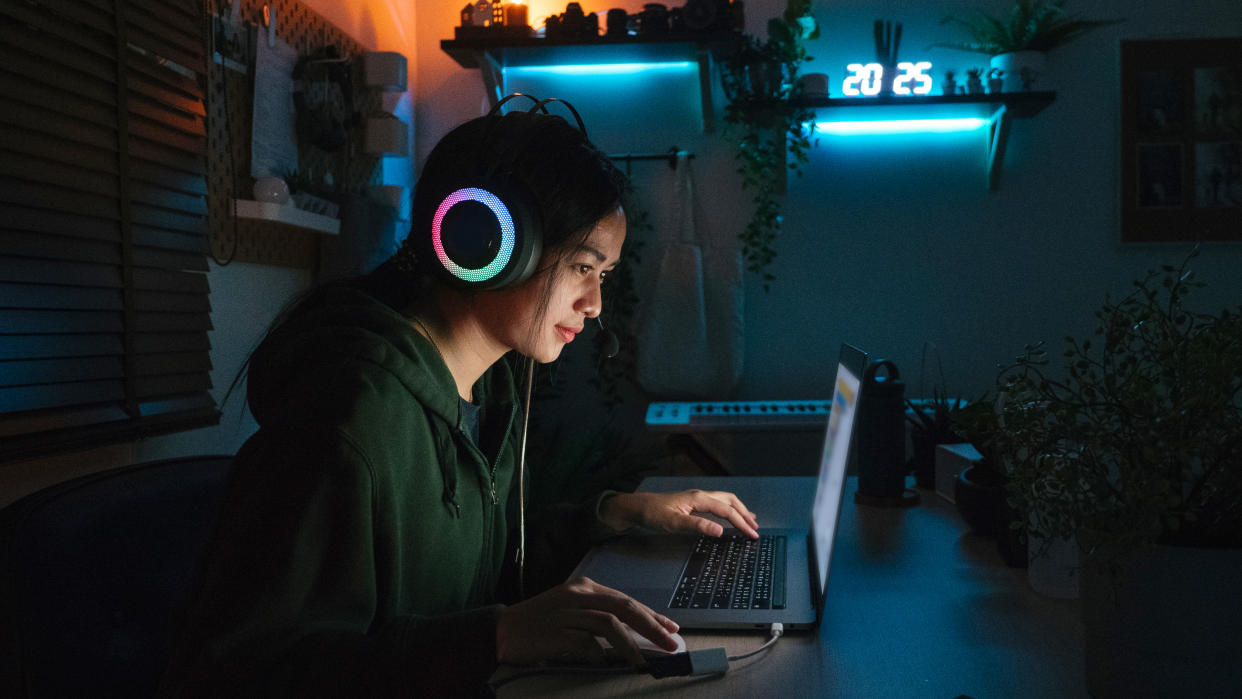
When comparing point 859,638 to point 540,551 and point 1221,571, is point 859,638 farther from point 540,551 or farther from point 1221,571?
point 540,551

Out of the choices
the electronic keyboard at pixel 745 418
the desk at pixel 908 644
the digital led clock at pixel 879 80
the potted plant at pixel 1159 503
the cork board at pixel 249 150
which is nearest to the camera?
the potted plant at pixel 1159 503

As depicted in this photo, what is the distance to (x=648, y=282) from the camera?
2.87 m

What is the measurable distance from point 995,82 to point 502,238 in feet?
7.07

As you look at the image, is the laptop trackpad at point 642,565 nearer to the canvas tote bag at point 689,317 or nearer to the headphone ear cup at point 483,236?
the headphone ear cup at point 483,236

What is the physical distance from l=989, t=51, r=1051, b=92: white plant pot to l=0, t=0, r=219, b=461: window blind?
2.17 metres

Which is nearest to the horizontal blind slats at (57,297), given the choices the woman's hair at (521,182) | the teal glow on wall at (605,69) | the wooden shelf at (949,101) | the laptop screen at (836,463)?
the woman's hair at (521,182)

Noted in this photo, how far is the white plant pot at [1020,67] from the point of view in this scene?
8.64ft

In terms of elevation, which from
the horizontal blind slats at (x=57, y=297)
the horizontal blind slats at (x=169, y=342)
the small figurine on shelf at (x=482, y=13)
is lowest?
the horizontal blind slats at (x=169, y=342)

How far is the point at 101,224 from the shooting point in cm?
159

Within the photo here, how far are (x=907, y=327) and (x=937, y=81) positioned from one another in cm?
79

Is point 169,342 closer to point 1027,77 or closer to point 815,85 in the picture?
point 815,85

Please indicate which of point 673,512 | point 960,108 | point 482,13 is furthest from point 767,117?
point 673,512

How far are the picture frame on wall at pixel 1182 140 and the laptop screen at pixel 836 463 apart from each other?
2.10 metres

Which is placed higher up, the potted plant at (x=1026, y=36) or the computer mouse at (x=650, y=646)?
the potted plant at (x=1026, y=36)
